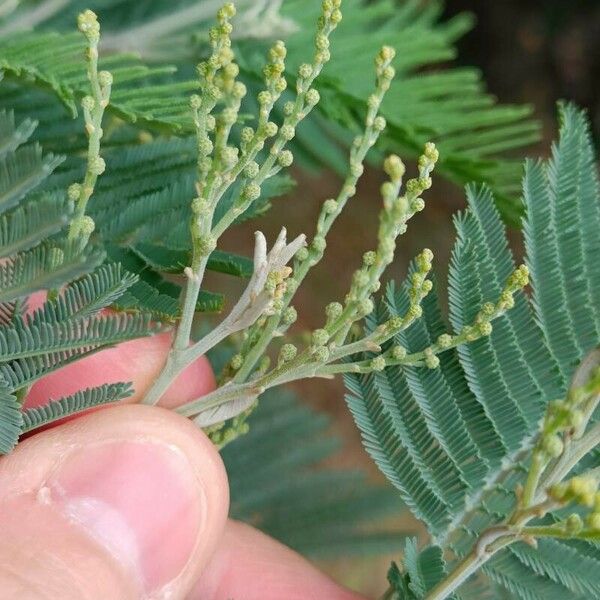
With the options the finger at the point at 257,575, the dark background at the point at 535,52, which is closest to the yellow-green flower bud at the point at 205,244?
the finger at the point at 257,575

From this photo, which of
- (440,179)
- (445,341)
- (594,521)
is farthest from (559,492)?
(440,179)

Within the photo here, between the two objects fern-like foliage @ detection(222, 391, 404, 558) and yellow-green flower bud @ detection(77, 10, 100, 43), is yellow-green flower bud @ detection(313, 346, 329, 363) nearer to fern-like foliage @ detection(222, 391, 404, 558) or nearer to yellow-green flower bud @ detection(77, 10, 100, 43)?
yellow-green flower bud @ detection(77, 10, 100, 43)

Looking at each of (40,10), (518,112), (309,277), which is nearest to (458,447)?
(518,112)

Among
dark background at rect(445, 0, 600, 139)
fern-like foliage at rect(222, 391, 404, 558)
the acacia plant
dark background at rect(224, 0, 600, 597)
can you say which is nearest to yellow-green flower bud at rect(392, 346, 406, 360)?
the acacia plant

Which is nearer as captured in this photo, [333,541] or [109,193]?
[109,193]

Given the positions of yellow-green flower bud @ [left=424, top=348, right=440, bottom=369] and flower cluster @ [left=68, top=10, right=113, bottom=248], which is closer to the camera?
flower cluster @ [left=68, top=10, right=113, bottom=248]

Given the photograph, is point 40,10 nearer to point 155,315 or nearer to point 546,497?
point 155,315

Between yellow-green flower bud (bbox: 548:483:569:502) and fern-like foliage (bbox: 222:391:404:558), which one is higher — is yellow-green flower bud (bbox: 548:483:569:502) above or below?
above
